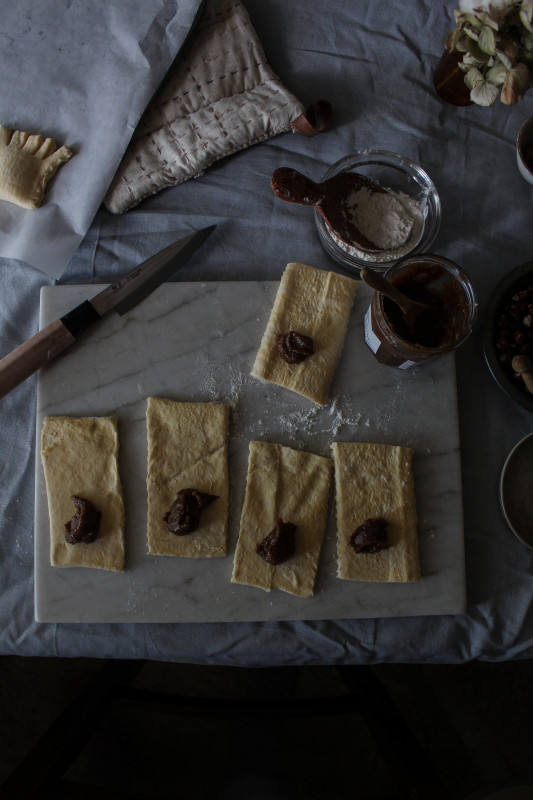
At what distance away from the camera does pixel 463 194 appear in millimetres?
1600

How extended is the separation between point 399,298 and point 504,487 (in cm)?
56

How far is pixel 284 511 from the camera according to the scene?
1443 mm

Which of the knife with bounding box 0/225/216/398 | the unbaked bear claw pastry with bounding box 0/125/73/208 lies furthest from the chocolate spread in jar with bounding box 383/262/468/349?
the unbaked bear claw pastry with bounding box 0/125/73/208

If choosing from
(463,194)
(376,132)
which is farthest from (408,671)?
(376,132)

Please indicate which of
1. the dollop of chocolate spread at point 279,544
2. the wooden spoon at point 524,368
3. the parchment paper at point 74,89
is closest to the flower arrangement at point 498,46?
the wooden spoon at point 524,368

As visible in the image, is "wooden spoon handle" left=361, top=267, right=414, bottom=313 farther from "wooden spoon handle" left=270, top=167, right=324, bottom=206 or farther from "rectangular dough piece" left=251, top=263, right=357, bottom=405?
"wooden spoon handle" left=270, top=167, right=324, bottom=206

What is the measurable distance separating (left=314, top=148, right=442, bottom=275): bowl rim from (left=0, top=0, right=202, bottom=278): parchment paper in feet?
1.70

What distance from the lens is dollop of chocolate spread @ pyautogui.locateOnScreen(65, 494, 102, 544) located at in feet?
4.54

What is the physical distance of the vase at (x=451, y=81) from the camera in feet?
4.95

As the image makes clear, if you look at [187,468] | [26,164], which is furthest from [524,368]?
[26,164]

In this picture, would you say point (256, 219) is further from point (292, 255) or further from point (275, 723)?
point (275, 723)

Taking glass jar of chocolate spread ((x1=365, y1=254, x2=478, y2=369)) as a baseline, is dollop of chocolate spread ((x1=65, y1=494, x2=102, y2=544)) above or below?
below

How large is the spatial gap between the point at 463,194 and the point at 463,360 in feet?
1.48

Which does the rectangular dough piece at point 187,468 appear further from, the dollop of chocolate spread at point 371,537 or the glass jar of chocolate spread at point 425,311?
the glass jar of chocolate spread at point 425,311
